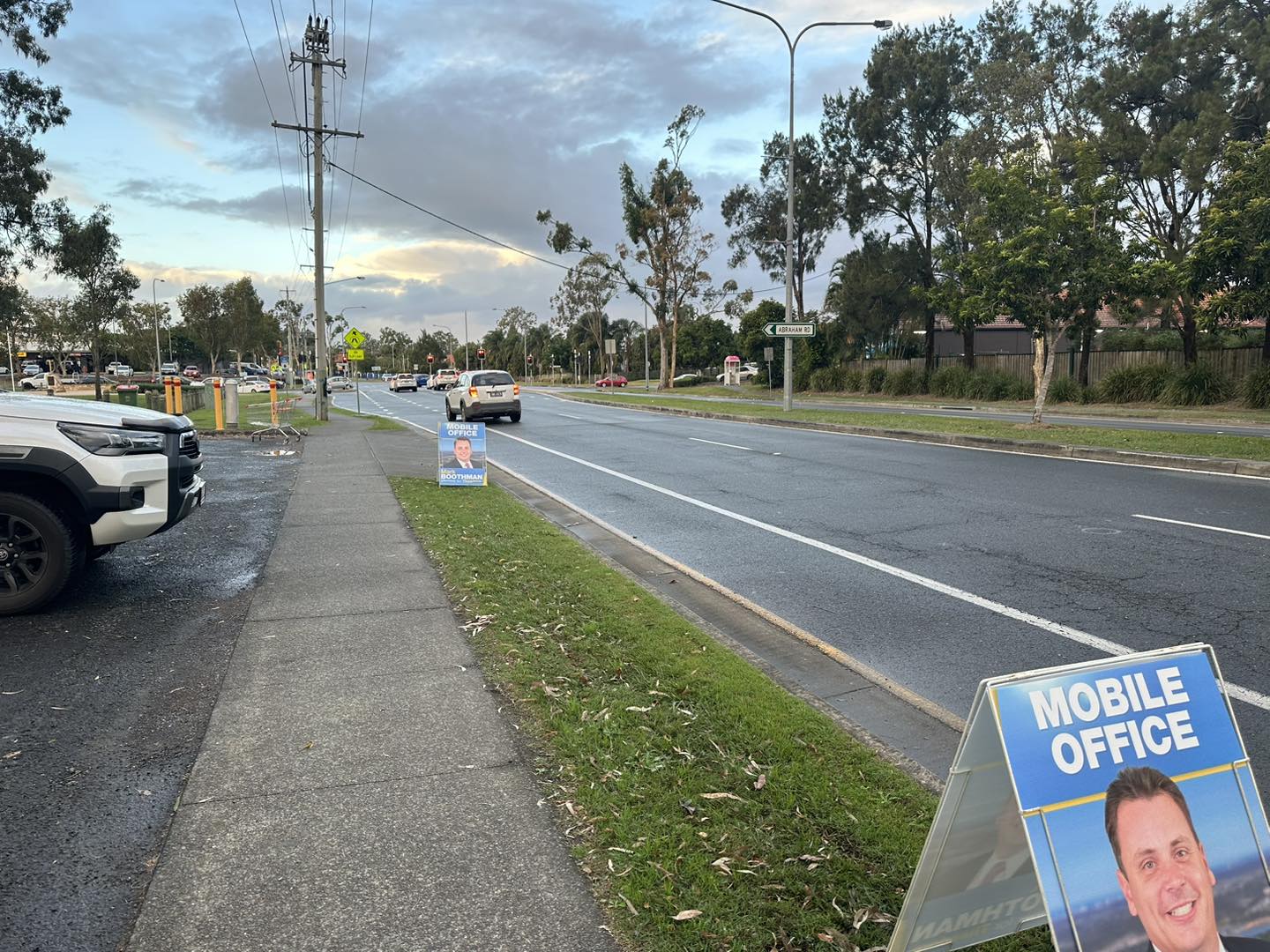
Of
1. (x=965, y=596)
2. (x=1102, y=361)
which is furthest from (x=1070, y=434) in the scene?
(x=1102, y=361)

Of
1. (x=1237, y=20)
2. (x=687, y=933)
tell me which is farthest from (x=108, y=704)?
(x=1237, y=20)

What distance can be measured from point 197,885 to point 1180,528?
352 inches

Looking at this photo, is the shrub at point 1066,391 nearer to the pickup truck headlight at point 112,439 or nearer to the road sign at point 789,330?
the road sign at point 789,330

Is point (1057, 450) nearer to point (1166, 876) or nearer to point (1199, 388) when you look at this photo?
point (1166, 876)

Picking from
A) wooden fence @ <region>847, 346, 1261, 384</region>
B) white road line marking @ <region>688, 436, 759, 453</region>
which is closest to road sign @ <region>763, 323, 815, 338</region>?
white road line marking @ <region>688, 436, 759, 453</region>

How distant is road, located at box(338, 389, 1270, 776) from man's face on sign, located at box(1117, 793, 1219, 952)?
212cm

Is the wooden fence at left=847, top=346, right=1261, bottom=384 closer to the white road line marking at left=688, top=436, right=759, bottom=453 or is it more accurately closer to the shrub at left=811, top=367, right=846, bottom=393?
the shrub at left=811, top=367, right=846, bottom=393

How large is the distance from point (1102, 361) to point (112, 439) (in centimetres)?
3764

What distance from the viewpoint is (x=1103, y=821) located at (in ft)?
7.22

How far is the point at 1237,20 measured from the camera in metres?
31.6

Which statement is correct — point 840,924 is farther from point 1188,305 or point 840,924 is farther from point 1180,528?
point 1188,305

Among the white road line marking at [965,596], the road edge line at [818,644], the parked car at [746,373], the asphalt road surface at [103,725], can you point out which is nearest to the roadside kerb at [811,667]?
the road edge line at [818,644]

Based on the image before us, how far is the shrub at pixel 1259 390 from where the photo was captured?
2769 centimetres

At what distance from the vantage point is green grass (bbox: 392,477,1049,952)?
2.73 m
